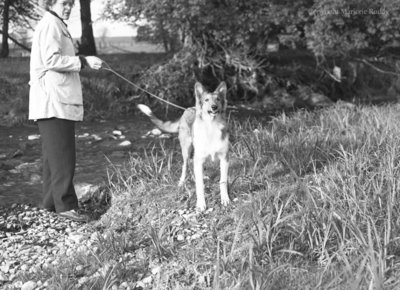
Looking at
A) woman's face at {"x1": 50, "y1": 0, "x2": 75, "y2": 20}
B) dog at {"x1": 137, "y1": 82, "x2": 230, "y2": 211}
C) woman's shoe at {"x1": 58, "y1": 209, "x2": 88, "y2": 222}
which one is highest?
woman's face at {"x1": 50, "y1": 0, "x2": 75, "y2": 20}

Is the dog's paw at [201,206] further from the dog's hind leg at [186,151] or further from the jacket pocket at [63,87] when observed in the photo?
the jacket pocket at [63,87]

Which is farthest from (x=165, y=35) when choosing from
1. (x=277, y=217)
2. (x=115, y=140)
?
(x=277, y=217)

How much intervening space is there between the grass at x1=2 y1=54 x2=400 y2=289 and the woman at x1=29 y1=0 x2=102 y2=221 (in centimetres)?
60

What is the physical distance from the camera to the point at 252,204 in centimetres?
438

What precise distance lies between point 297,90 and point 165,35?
4.38 meters

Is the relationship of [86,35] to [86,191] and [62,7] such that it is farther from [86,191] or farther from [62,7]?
[62,7]

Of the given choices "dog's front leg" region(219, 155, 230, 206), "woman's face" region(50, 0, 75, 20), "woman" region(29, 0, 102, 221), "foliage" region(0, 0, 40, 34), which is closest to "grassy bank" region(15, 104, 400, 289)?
"dog's front leg" region(219, 155, 230, 206)

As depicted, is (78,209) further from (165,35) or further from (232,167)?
(165,35)

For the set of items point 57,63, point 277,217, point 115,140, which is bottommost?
point 115,140

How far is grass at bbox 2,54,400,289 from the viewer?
3.38 m

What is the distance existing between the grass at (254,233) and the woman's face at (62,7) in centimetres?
194

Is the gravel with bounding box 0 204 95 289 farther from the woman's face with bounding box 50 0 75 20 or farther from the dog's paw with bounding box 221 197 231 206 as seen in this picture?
the woman's face with bounding box 50 0 75 20

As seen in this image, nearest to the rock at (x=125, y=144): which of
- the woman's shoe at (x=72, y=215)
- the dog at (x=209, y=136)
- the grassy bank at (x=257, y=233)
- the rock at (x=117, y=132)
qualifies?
the rock at (x=117, y=132)

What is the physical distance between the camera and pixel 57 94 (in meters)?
4.82
